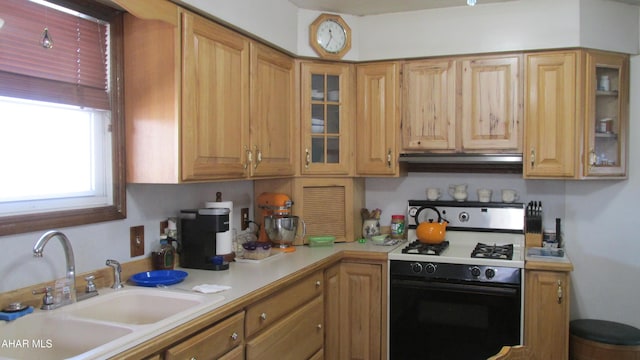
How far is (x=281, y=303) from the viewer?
245 centimetres

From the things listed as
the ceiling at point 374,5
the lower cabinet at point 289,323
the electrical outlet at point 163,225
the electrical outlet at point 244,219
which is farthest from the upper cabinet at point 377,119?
the electrical outlet at point 163,225

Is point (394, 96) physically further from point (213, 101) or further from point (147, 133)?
point (147, 133)

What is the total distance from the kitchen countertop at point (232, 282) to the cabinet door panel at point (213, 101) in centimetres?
48

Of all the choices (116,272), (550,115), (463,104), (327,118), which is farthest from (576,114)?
(116,272)

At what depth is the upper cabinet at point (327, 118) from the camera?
336 centimetres

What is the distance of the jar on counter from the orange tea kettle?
0.22 metres

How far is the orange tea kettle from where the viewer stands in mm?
3336

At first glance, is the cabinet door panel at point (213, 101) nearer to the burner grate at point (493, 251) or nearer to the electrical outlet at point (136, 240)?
the electrical outlet at point (136, 240)

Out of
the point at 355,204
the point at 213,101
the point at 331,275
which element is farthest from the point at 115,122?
the point at 355,204

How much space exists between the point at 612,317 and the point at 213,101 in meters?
2.88

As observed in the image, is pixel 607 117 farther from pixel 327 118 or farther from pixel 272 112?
pixel 272 112

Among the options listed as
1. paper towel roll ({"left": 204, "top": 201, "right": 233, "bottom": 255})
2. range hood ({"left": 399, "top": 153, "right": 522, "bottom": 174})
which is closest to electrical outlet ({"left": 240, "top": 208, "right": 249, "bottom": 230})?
paper towel roll ({"left": 204, "top": 201, "right": 233, "bottom": 255})

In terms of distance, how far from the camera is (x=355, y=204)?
3602mm

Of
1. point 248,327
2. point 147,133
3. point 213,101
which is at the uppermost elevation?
point 213,101
